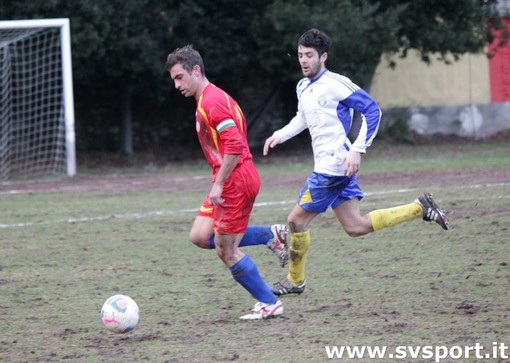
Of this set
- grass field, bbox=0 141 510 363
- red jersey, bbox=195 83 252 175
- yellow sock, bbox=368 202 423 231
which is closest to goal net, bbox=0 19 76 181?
grass field, bbox=0 141 510 363

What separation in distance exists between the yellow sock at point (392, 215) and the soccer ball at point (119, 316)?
2218mm

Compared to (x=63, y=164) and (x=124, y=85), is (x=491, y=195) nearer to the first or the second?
(x=63, y=164)

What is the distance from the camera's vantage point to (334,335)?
19.5ft

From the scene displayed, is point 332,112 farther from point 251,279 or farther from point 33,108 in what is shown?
point 33,108

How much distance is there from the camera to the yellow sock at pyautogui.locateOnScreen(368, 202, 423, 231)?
7.54 m

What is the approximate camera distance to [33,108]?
770 inches

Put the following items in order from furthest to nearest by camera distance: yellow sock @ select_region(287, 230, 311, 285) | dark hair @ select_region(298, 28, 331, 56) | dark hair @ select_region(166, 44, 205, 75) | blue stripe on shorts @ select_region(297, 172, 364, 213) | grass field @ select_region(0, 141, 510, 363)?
yellow sock @ select_region(287, 230, 311, 285) → blue stripe on shorts @ select_region(297, 172, 364, 213) → dark hair @ select_region(298, 28, 331, 56) → dark hair @ select_region(166, 44, 205, 75) → grass field @ select_region(0, 141, 510, 363)

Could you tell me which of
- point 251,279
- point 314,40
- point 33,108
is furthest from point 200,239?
point 33,108

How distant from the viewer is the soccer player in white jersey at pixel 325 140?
6.95 metres

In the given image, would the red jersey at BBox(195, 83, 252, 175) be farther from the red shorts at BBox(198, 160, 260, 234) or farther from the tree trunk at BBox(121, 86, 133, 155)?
the tree trunk at BBox(121, 86, 133, 155)

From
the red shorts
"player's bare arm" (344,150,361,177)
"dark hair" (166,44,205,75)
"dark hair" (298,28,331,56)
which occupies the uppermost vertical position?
"dark hair" (298,28,331,56)

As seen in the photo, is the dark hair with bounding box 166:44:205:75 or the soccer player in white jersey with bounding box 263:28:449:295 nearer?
the dark hair with bounding box 166:44:205:75

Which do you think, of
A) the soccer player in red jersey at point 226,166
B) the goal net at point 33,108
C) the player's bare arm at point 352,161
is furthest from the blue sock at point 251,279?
the goal net at point 33,108

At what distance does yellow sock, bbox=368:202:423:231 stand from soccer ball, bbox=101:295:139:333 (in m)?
2.22
